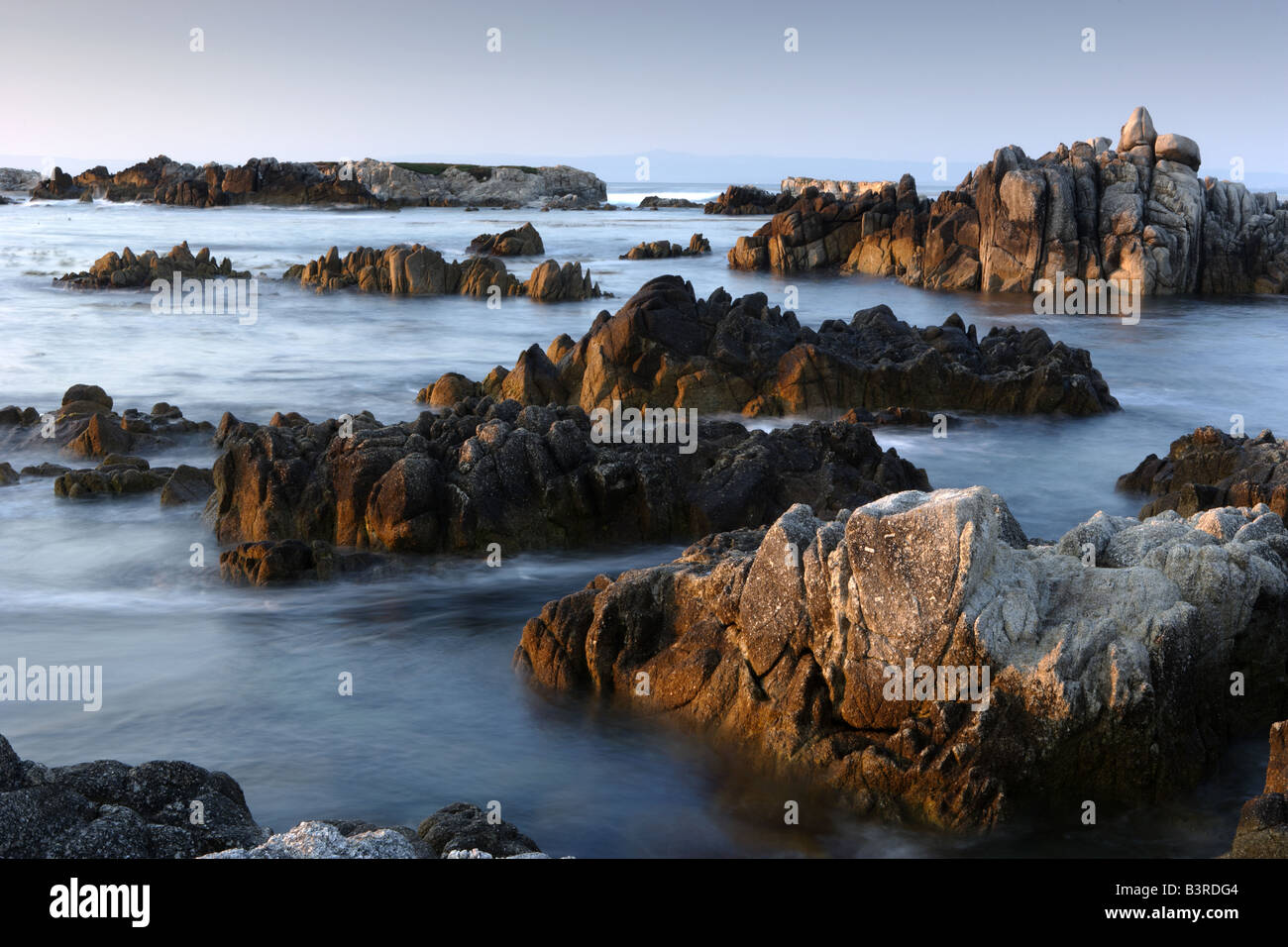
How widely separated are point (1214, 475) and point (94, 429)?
60.9 ft

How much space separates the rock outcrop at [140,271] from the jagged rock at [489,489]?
3510 centimetres

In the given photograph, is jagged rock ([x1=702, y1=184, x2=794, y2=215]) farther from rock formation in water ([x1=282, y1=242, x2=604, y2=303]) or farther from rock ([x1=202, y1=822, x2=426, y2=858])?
rock ([x1=202, y1=822, x2=426, y2=858])

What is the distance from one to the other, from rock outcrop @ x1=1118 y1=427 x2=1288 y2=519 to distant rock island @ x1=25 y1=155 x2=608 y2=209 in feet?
361

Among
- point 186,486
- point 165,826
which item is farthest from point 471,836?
point 186,486

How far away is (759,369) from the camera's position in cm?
2411

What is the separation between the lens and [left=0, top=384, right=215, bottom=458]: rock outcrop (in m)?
20.1

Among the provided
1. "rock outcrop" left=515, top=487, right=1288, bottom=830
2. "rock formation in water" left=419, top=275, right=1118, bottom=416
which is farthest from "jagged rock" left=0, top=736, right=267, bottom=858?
"rock formation in water" left=419, top=275, right=1118, bottom=416

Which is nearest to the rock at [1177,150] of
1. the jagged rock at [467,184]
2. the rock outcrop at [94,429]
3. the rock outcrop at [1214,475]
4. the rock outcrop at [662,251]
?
the rock outcrop at [662,251]

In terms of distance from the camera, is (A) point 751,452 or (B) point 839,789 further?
(A) point 751,452

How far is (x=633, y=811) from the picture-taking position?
8883mm

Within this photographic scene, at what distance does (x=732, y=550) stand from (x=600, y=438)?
573 centimetres

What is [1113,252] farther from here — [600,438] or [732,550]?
[732,550]

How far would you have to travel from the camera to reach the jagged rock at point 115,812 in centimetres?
566
